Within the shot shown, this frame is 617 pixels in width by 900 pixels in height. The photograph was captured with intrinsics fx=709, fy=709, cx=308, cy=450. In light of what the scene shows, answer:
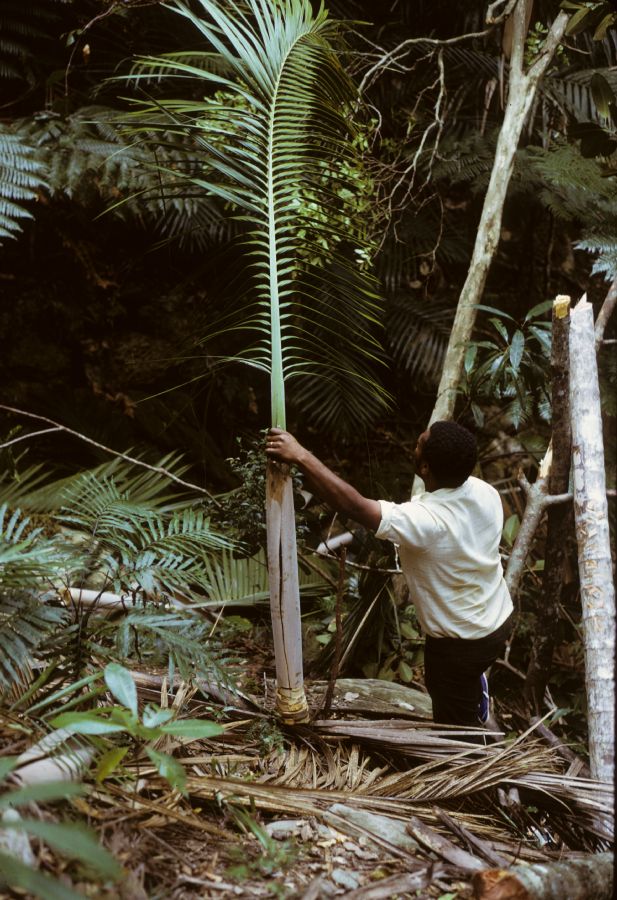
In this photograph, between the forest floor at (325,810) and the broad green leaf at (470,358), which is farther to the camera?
the broad green leaf at (470,358)

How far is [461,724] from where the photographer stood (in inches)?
102

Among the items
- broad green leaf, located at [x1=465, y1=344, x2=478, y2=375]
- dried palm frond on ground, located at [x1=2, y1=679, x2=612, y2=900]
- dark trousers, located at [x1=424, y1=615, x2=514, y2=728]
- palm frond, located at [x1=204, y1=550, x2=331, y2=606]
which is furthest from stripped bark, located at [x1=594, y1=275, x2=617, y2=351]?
dried palm frond on ground, located at [x1=2, y1=679, x2=612, y2=900]

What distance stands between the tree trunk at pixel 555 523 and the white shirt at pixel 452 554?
2.65 ft

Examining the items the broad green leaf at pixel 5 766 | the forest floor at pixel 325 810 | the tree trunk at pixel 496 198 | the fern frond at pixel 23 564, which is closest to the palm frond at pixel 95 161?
the tree trunk at pixel 496 198

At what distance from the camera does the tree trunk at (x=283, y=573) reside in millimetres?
2080

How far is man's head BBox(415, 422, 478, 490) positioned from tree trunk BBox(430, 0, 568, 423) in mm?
1245

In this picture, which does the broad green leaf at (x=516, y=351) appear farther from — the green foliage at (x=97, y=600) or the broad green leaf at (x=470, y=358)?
the green foliage at (x=97, y=600)

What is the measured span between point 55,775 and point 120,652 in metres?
0.44

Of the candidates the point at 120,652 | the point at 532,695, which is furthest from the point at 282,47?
the point at 532,695

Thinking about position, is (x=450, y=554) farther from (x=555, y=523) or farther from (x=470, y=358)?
Answer: (x=470, y=358)

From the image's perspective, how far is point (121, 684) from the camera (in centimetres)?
157

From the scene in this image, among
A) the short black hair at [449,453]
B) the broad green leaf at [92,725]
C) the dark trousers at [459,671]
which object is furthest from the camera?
the dark trousers at [459,671]

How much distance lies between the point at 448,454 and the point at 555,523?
123 centimetres

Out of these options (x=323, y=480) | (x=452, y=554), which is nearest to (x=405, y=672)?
(x=452, y=554)
